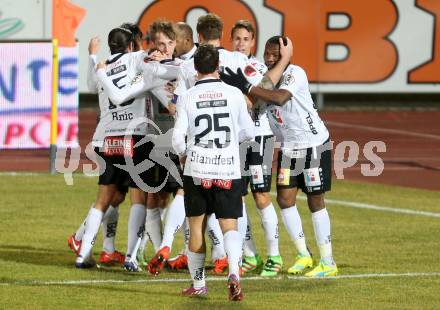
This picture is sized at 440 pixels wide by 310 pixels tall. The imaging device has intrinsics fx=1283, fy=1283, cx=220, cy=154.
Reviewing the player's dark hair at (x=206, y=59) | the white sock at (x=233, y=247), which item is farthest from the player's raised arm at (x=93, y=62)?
the white sock at (x=233, y=247)

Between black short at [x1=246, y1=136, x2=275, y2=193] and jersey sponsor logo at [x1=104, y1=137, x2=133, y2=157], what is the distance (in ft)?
4.01

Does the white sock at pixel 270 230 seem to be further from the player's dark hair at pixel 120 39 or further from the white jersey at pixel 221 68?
the player's dark hair at pixel 120 39

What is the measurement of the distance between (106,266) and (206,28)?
282 cm

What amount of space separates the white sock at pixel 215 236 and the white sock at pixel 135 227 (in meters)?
0.71

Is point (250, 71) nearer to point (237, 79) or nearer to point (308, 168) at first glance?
point (237, 79)

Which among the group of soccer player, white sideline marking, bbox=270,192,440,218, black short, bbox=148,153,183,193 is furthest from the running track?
black short, bbox=148,153,183,193

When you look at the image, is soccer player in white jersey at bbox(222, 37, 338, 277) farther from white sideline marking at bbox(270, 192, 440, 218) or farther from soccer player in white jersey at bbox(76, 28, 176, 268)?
white sideline marking at bbox(270, 192, 440, 218)

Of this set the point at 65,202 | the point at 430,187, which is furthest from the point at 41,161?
the point at 430,187

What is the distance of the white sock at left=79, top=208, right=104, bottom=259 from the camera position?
43.7 ft

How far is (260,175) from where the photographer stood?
524 inches

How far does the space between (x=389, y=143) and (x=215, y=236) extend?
1502 centimetres

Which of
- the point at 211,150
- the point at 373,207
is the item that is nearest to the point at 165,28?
the point at 211,150

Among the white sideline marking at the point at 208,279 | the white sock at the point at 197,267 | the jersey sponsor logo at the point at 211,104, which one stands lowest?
the white sideline marking at the point at 208,279

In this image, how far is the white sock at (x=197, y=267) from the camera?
11500mm
